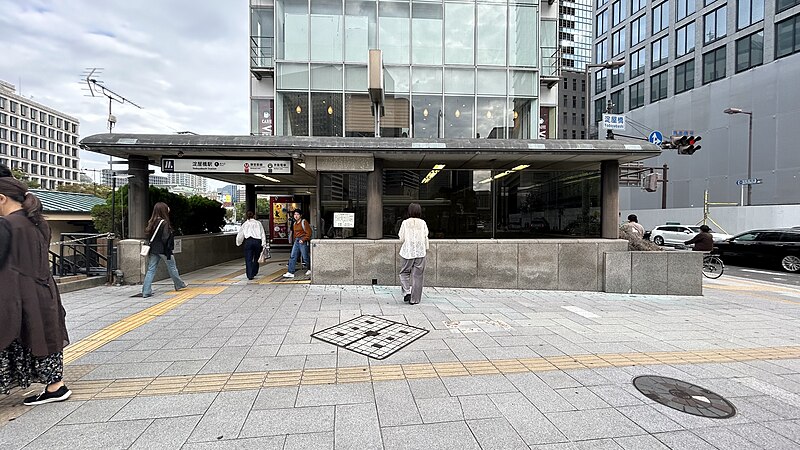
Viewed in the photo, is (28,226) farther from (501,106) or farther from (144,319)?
(501,106)

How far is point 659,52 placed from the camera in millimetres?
38312

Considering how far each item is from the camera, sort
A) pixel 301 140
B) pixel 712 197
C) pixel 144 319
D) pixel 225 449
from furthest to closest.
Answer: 1. pixel 712 197
2. pixel 301 140
3. pixel 144 319
4. pixel 225 449

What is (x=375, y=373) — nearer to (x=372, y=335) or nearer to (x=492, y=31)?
(x=372, y=335)

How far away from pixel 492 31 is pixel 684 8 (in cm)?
3268

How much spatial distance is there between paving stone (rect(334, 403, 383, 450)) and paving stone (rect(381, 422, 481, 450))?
0.08 m

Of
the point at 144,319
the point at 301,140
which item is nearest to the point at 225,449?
the point at 144,319

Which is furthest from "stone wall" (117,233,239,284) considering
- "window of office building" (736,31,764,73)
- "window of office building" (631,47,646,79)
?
"window of office building" (631,47,646,79)

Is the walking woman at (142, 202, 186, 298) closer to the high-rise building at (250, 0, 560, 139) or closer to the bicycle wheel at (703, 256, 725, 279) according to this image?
the high-rise building at (250, 0, 560, 139)

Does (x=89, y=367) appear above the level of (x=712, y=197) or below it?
below

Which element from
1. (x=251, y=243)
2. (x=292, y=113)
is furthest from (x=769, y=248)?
(x=292, y=113)

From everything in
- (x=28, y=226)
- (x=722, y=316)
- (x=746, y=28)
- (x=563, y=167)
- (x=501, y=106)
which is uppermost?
(x=746, y=28)

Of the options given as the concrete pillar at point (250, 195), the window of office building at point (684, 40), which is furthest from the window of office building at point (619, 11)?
the concrete pillar at point (250, 195)

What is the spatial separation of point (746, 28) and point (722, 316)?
37.1 meters

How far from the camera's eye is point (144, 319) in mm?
5504
